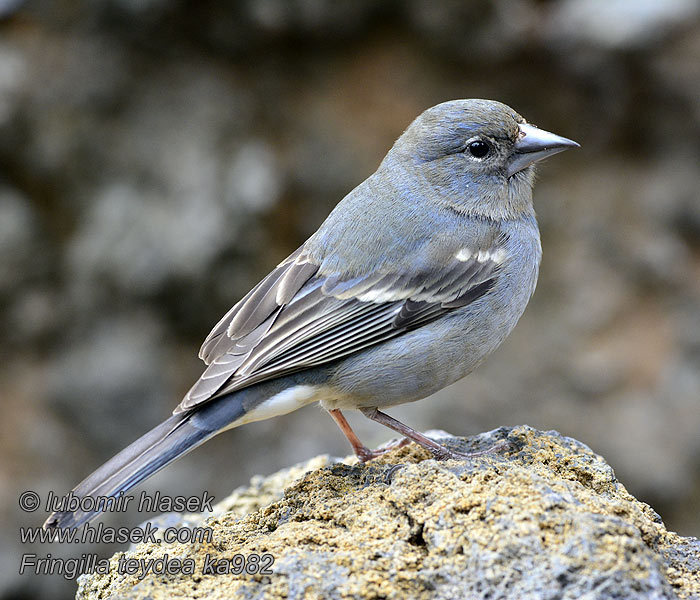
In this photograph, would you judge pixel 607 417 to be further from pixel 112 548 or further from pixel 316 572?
pixel 316 572

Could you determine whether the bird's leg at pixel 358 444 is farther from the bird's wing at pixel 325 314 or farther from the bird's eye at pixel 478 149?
the bird's eye at pixel 478 149

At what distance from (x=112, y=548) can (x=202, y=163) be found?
3422mm

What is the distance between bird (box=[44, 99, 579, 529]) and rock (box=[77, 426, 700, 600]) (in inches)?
18.3

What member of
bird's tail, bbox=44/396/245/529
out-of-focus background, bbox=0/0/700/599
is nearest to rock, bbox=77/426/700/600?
bird's tail, bbox=44/396/245/529

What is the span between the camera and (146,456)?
12.1 feet

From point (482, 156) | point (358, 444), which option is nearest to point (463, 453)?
point (358, 444)

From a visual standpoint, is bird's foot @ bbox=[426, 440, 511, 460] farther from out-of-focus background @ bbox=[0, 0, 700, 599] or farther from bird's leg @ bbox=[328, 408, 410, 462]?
out-of-focus background @ bbox=[0, 0, 700, 599]

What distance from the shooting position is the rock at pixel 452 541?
2744 mm

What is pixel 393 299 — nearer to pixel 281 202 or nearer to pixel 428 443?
pixel 428 443

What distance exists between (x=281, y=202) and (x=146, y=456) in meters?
4.23

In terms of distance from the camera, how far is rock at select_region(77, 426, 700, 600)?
2.74 m

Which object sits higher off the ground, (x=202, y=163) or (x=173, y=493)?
(x=202, y=163)

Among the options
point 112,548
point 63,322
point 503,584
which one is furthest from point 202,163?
point 503,584

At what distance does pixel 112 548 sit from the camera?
23.7ft
